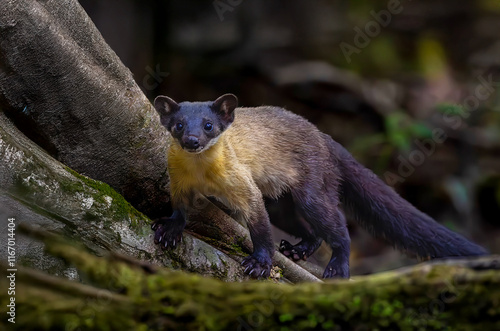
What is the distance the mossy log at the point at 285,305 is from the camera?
1.88 metres

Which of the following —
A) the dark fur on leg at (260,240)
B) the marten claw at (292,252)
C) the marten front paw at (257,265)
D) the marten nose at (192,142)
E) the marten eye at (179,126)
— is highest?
the marten eye at (179,126)

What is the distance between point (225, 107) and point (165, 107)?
1.48 ft

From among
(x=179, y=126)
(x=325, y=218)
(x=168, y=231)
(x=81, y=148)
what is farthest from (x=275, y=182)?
(x=81, y=148)

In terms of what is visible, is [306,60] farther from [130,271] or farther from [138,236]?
[130,271]

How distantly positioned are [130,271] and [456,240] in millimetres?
3888

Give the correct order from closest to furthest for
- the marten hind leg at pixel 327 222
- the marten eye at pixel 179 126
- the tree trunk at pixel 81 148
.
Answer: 1. the tree trunk at pixel 81 148
2. the marten eye at pixel 179 126
3. the marten hind leg at pixel 327 222

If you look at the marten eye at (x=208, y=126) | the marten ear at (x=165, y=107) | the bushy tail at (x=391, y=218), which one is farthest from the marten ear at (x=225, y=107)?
the bushy tail at (x=391, y=218)

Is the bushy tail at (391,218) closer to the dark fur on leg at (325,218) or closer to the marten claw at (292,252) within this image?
the dark fur on leg at (325,218)

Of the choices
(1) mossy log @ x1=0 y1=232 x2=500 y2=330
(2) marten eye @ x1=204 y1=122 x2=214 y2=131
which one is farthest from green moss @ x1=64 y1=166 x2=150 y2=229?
(1) mossy log @ x1=0 y1=232 x2=500 y2=330

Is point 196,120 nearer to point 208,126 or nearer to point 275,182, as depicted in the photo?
point 208,126

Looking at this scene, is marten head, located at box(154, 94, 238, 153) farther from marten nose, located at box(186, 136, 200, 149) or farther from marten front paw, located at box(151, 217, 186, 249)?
marten front paw, located at box(151, 217, 186, 249)

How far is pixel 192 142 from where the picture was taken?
402 cm

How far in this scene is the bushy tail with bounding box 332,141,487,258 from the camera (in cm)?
517

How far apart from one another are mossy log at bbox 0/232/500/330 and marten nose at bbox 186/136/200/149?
2123mm
